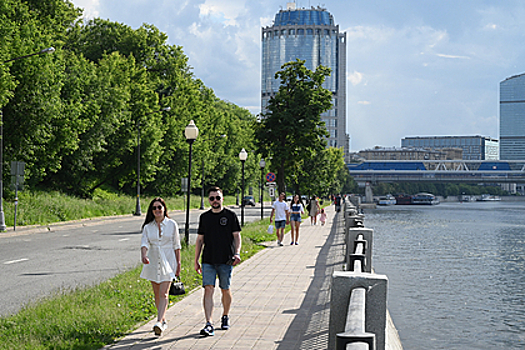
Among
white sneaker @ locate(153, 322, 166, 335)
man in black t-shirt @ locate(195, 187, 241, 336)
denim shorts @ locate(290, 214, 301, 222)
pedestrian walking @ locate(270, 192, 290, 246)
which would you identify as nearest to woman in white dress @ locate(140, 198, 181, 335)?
white sneaker @ locate(153, 322, 166, 335)

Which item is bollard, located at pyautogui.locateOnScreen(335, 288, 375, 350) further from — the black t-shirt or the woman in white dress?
the woman in white dress

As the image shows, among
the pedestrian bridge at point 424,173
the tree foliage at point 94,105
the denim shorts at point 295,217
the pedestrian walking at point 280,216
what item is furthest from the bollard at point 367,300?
the pedestrian bridge at point 424,173

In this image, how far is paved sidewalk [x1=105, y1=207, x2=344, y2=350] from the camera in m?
7.30

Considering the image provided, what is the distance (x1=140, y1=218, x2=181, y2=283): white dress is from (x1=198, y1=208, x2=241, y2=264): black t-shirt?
1.45ft

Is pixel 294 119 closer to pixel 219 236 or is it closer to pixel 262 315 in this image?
pixel 262 315

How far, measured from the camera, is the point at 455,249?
34406mm

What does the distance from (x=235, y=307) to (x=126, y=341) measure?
8.43ft

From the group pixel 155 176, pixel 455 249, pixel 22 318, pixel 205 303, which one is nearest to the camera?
pixel 205 303

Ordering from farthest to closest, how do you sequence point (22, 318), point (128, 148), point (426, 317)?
point (128, 148) → point (426, 317) → point (22, 318)

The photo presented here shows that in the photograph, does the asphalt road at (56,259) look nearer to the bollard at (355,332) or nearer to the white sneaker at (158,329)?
the white sneaker at (158,329)

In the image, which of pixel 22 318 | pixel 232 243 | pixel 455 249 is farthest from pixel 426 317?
pixel 455 249

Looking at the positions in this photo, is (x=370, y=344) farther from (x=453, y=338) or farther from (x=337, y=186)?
(x=337, y=186)

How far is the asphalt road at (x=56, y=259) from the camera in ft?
38.8

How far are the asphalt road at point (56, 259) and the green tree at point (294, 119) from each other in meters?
7.59
